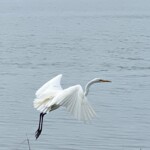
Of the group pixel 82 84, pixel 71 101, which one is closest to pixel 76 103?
pixel 71 101

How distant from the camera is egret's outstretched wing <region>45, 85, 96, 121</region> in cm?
924

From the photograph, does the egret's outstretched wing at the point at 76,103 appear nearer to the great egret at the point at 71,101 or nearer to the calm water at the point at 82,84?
the great egret at the point at 71,101

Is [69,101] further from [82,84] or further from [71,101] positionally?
[82,84]

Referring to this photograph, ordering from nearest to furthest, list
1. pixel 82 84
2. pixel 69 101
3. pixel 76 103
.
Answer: pixel 76 103
pixel 69 101
pixel 82 84

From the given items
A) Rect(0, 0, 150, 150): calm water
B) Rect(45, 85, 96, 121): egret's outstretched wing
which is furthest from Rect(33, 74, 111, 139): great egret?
Rect(0, 0, 150, 150): calm water

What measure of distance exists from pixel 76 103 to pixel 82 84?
1343cm

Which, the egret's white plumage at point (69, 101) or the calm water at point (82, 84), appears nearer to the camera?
the egret's white plumage at point (69, 101)

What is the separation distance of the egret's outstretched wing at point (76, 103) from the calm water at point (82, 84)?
529cm

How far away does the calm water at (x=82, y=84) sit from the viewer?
1597 centimetres

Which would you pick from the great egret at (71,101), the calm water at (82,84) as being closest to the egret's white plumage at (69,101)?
the great egret at (71,101)

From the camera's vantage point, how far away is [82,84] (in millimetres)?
22953

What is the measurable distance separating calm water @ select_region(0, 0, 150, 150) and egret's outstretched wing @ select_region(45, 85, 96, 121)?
529cm

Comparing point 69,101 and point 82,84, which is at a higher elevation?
point 82,84

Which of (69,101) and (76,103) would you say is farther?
(69,101)
